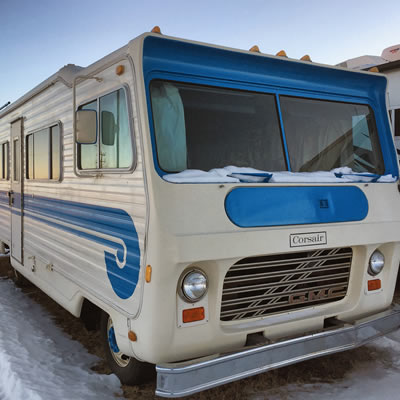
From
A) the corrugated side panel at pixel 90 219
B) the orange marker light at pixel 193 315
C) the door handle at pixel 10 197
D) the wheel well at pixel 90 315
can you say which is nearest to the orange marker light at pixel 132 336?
the corrugated side panel at pixel 90 219

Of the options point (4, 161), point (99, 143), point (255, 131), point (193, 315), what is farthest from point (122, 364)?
point (4, 161)

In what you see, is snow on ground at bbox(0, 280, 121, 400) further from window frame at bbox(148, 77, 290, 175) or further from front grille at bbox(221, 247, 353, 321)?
window frame at bbox(148, 77, 290, 175)

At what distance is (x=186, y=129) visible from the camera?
3.20 meters

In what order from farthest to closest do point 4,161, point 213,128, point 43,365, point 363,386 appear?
point 4,161 → point 43,365 → point 363,386 → point 213,128

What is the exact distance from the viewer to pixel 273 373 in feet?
12.7

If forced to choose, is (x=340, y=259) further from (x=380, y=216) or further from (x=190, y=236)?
(x=190, y=236)

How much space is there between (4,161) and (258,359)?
543 cm

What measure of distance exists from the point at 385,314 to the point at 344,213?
943mm

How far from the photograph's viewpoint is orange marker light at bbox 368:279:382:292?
378 centimetres

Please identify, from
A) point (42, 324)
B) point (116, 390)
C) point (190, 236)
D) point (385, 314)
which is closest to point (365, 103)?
point (385, 314)

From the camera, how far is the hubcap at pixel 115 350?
359 cm

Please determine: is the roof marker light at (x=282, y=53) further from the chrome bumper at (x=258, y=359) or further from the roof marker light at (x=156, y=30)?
the chrome bumper at (x=258, y=359)

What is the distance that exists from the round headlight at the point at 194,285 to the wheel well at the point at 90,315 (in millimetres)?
1472

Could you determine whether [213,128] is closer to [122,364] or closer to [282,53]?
[282,53]
